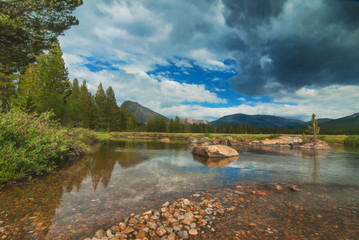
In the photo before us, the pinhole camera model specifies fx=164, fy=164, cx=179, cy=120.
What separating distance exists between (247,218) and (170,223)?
2652 mm

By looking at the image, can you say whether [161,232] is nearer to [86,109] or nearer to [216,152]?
[216,152]

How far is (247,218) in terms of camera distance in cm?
563

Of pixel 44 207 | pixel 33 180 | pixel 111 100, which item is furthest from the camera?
pixel 111 100

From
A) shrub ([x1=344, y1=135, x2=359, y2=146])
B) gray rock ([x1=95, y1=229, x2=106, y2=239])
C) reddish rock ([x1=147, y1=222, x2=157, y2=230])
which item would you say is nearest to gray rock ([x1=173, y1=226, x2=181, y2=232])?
reddish rock ([x1=147, y1=222, x2=157, y2=230])

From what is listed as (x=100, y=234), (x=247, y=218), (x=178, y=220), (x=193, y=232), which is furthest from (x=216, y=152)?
(x=100, y=234)

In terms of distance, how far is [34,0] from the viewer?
46.3ft

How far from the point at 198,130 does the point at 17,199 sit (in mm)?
133629

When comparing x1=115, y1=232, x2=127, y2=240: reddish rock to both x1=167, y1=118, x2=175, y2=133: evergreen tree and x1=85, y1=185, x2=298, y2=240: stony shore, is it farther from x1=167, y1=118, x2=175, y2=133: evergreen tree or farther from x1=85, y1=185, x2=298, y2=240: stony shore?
x1=167, y1=118, x2=175, y2=133: evergreen tree

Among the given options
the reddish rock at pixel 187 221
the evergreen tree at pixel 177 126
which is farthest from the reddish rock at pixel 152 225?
the evergreen tree at pixel 177 126

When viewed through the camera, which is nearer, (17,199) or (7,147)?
(17,199)

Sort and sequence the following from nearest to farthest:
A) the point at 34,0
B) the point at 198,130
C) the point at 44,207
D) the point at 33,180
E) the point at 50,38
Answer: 1. the point at 44,207
2. the point at 33,180
3. the point at 34,0
4. the point at 50,38
5. the point at 198,130

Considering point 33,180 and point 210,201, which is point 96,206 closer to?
point 210,201

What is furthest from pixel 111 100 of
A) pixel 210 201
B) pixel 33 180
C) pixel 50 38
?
pixel 210 201

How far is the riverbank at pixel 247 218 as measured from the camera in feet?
15.3
